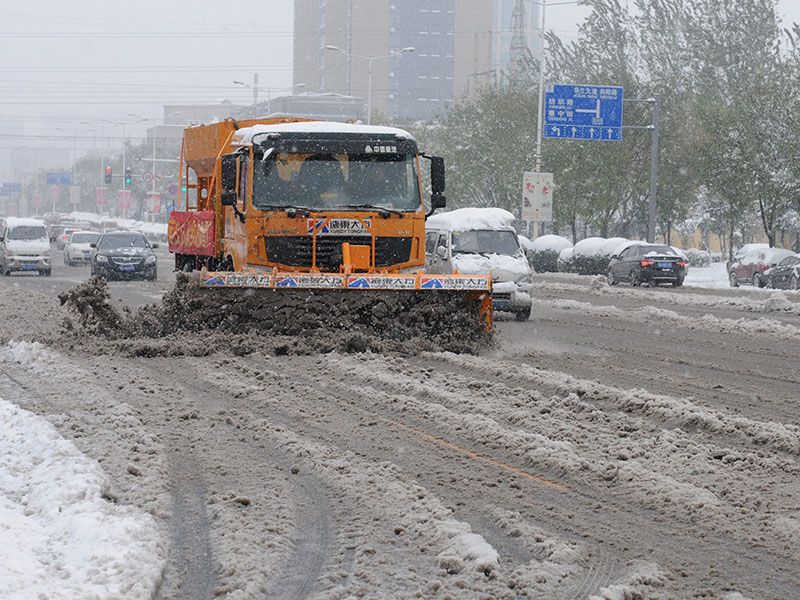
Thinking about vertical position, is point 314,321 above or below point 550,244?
below

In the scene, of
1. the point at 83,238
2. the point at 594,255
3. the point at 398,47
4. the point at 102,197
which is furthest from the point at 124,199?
the point at 594,255

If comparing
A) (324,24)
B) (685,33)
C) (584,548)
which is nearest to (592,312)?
(584,548)

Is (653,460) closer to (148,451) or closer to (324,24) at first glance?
(148,451)

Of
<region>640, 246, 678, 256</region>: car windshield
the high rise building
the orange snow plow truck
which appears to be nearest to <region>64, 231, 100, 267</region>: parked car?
<region>640, 246, 678, 256</region>: car windshield

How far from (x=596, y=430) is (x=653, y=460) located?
1172mm

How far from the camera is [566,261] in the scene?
51.7 metres

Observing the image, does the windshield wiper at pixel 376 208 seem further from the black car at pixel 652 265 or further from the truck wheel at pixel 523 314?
the black car at pixel 652 265

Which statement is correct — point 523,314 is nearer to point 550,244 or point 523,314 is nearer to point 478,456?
point 478,456

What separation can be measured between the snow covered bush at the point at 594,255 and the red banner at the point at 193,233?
2915cm

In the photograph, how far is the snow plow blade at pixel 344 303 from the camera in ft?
51.6

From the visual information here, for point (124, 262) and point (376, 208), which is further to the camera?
point (124, 262)

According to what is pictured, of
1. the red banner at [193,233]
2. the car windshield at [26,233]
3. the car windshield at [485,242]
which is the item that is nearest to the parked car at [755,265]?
the car windshield at [485,242]

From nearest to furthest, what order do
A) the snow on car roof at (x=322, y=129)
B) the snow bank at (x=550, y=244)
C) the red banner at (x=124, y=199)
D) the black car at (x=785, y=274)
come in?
the snow on car roof at (x=322, y=129)
the black car at (x=785, y=274)
the snow bank at (x=550, y=244)
the red banner at (x=124, y=199)

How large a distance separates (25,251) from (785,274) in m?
23.3
